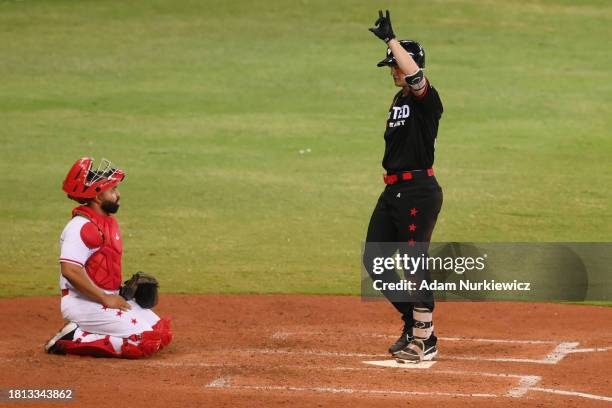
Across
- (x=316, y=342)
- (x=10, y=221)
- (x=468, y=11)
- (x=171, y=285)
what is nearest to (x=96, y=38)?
(x=468, y=11)

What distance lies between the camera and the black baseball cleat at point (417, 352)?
835 cm

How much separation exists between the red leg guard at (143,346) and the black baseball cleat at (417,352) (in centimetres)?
160

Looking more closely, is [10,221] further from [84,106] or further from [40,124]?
[84,106]

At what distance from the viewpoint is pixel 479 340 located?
9.34 metres

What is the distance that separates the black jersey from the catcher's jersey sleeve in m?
2.10

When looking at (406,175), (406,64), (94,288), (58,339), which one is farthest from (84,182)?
(406,64)

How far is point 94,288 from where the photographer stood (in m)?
8.48

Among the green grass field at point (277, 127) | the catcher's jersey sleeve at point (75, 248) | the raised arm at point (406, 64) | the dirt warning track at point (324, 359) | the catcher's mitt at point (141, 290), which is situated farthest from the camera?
the green grass field at point (277, 127)

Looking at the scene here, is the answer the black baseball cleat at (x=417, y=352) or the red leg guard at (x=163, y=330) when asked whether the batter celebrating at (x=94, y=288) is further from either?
the black baseball cleat at (x=417, y=352)

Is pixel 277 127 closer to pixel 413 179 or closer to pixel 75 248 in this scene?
pixel 413 179

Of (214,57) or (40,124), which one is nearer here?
(40,124)

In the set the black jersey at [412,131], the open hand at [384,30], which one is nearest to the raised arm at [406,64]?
the open hand at [384,30]

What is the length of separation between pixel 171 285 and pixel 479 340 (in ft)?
11.0
